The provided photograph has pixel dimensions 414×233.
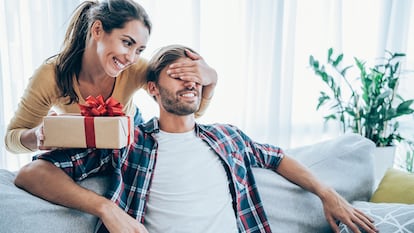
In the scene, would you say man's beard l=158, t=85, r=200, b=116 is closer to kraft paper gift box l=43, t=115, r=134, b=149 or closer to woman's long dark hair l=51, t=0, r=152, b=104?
woman's long dark hair l=51, t=0, r=152, b=104

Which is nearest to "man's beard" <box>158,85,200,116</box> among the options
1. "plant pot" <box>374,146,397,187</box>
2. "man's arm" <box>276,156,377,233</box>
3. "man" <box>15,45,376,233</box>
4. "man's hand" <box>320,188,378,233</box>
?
"man" <box>15,45,376,233</box>

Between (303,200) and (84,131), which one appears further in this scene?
(303,200)

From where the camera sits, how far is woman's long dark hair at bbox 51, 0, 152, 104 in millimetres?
1245

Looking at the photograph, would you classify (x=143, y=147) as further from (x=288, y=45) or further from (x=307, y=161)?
(x=288, y=45)

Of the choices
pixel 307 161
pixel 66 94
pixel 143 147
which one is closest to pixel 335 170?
pixel 307 161

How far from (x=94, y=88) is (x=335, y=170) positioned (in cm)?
101

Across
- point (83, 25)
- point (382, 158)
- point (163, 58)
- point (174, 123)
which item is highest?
point (83, 25)

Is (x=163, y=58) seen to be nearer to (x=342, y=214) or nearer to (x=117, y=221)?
(x=117, y=221)

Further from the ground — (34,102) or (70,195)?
(34,102)

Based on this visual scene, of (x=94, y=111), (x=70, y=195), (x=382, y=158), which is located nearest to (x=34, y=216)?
(x=70, y=195)

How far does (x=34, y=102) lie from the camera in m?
1.30

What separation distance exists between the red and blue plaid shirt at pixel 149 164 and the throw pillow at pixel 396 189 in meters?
0.41

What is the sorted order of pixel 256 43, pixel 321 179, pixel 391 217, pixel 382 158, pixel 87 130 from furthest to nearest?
pixel 256 43, pixel 382 158, pixel 321 179, pixel 391 217, pixel 87 130

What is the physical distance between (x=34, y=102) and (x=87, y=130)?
470 millimetres
